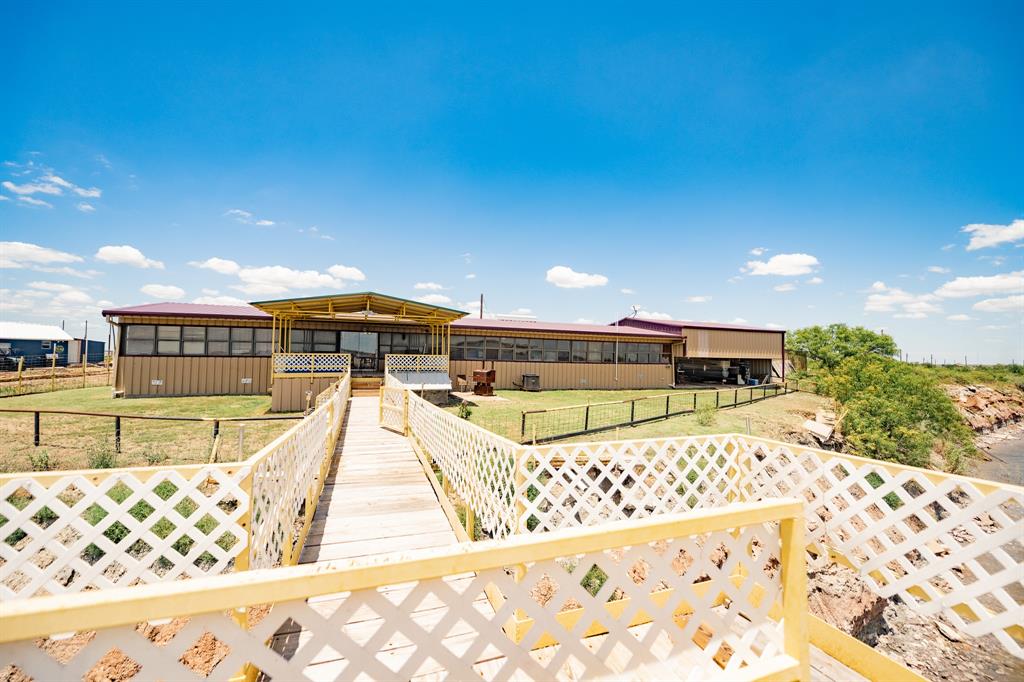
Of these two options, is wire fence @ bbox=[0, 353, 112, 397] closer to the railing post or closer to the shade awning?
the shade awning

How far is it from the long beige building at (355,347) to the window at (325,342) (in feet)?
0.14

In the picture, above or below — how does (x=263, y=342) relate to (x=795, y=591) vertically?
above

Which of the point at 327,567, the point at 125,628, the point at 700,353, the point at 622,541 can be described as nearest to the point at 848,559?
the point at 622,541

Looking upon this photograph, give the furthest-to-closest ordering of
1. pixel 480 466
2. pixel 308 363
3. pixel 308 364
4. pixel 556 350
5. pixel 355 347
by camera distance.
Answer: pixel 556 350, pixel 355 347, pixel 308 363, pixel 308 364, pixel 480 466

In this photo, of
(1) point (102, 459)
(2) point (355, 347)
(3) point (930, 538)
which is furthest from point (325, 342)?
(3) point (930, 538)

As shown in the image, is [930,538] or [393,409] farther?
[393,409]

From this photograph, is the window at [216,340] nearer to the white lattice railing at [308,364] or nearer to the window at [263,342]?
the window at [263,342]

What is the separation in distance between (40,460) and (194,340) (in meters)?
10.9

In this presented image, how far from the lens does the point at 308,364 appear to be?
16.6m

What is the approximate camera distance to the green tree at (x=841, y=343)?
151 ft

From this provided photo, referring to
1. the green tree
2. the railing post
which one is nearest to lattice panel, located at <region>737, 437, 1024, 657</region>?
the railing post

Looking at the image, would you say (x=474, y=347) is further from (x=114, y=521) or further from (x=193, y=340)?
(x=114, y=521)

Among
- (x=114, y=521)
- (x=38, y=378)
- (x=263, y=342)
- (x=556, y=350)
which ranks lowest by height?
(x=38, y=378)

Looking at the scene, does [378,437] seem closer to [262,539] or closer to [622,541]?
[262,539]
